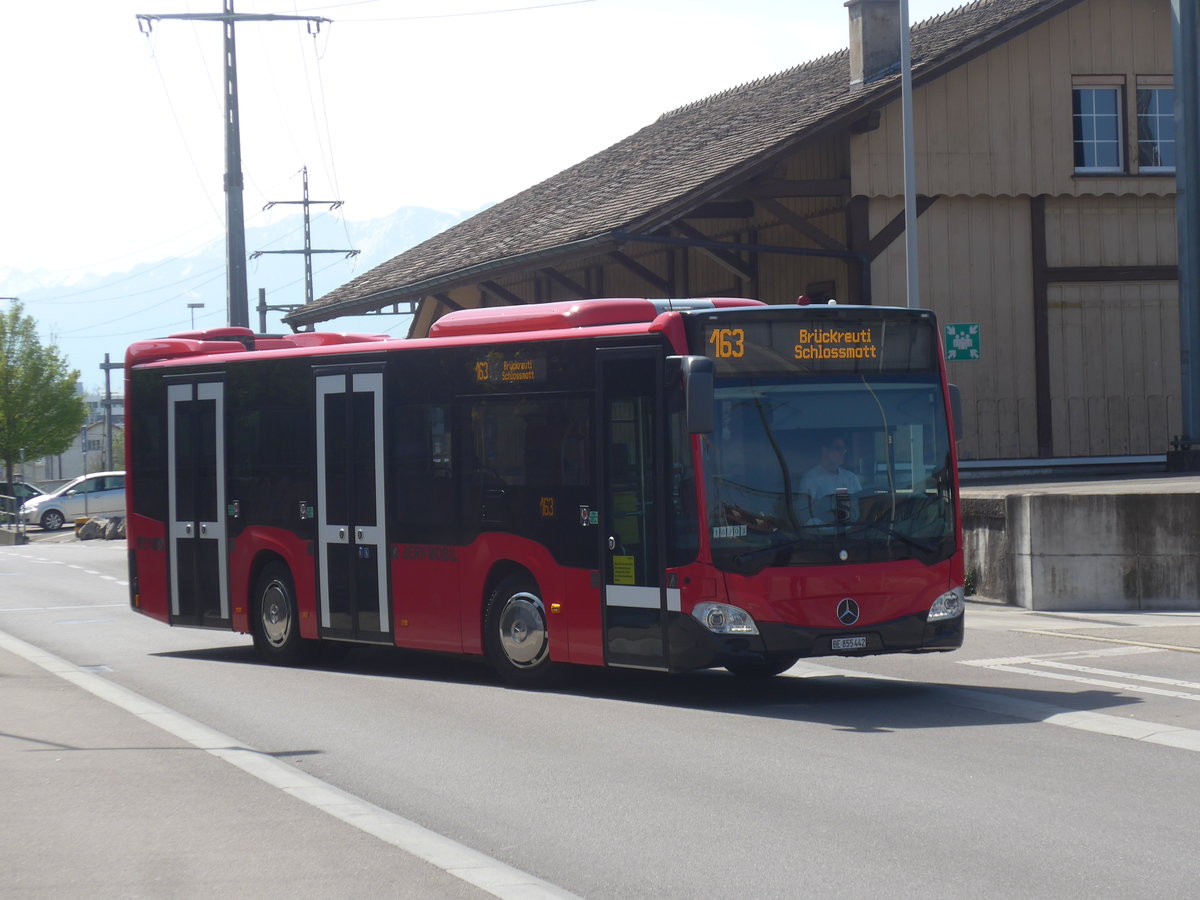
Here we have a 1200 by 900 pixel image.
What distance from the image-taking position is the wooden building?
1025 inches

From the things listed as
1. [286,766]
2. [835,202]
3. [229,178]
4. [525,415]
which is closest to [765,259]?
[835,202]

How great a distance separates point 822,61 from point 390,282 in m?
10.1

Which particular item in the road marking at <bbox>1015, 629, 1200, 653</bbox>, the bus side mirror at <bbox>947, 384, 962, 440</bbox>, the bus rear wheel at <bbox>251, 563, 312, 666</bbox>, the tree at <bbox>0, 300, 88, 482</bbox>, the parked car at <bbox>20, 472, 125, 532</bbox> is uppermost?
the tree at <bbox>0, 300, 88, 482</bbox>

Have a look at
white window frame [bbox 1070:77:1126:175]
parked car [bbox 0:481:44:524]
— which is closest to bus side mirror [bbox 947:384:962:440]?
white window frame [bbox 1070:77:1126:175]

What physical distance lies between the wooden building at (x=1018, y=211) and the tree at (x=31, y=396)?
157ft

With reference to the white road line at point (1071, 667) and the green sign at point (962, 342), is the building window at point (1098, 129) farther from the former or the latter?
the white road line at point (1071, 667)

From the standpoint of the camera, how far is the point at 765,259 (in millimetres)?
28797

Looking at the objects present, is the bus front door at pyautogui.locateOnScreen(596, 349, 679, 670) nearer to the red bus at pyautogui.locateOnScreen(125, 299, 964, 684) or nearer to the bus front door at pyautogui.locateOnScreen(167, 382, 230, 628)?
the red bus at pyautogui.locateOnScreen(125, 299, 964, 684)

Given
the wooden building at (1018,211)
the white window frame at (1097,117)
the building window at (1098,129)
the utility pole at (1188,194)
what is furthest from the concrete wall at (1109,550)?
the building window at (1098,129)

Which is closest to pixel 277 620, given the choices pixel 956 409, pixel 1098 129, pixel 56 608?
pixel 956 409

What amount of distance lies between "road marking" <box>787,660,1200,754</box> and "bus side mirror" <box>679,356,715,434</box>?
2.69 metres

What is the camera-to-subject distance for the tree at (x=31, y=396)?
70312 mm

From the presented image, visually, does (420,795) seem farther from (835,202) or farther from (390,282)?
(390,282)

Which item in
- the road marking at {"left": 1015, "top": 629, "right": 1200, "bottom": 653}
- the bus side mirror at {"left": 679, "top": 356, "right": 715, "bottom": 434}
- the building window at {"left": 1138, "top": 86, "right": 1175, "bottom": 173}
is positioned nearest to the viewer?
the bus side mirror at {"left": 679, "top": 356, "right": 715, "bottom": 434}
